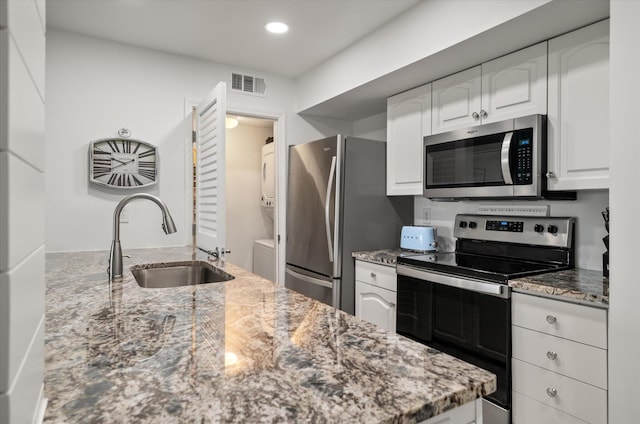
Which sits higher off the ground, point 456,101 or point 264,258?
point 456,101

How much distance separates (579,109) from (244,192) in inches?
148

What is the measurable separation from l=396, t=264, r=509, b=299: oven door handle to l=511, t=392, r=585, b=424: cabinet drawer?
0.47m

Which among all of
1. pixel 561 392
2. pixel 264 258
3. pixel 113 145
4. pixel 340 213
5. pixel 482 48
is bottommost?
pixel 561 392

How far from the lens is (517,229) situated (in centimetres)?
232

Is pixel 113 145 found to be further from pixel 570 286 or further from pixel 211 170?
pixel 570 286

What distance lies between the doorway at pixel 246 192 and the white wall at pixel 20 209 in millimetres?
4141

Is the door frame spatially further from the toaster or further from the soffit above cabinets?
the toaster

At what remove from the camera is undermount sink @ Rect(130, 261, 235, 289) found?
6.86 ft

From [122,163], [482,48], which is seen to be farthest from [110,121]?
[482,48]

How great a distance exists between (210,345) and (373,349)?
1.21ft

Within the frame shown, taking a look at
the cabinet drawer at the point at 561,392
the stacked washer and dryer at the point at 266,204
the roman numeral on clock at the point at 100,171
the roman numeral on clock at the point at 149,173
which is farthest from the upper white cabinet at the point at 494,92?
the roman numeral on clock at the point at 100,171

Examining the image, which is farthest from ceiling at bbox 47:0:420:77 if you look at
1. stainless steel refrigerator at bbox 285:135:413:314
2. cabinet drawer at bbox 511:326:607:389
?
cabinet drawer at bbox 511:326:607:389

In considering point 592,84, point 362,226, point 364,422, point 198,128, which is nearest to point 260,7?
point 198,128

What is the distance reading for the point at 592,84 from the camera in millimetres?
1803
